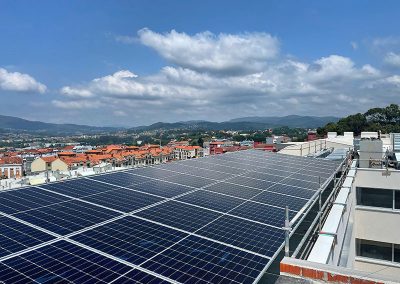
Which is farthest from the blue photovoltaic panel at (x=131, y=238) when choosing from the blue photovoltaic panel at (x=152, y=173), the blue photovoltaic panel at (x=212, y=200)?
the blue photovoltaic panel at (x=152, y=173)

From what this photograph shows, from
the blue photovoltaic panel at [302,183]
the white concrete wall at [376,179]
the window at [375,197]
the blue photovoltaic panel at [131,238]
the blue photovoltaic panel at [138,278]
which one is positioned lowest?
the window at [375,197]

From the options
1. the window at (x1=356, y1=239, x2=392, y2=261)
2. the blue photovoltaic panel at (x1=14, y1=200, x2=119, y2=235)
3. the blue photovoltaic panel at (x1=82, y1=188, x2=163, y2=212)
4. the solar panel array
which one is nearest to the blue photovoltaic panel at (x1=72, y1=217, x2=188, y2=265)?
the solar panel array

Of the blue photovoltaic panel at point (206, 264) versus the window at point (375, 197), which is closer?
the blue photovoltaic panel at point (206, 264)

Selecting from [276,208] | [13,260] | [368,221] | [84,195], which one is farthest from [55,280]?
[368,221]

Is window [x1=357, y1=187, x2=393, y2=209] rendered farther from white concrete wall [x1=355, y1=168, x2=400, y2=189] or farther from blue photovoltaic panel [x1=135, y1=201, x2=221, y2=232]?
blue photovoltaic panel [x1=135, y1=201, x2=221, y2=232]

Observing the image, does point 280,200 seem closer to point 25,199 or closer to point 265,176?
point 265,176

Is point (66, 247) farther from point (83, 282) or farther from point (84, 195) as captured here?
point (84, 195)

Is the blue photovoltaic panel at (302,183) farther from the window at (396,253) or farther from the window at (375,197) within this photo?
the window at (396,253)
